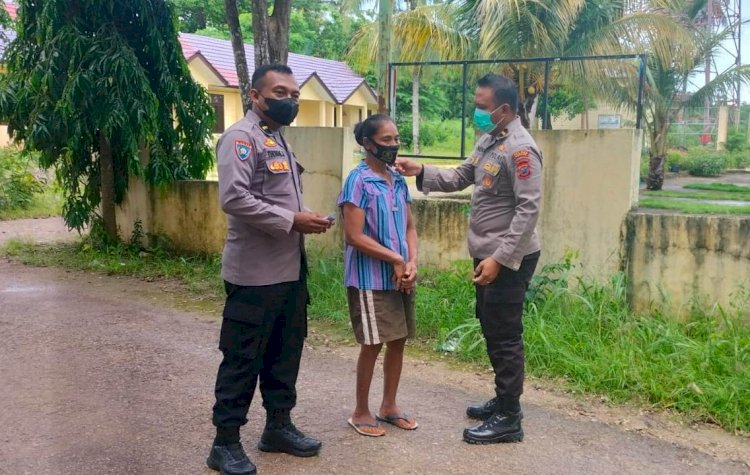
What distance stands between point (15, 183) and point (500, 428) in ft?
36.2

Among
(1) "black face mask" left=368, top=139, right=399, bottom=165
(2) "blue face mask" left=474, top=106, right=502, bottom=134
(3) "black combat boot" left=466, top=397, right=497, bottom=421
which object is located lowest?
(3) "black combat boot" left=466, top=397, right=497, bottom=421

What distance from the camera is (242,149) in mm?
2967

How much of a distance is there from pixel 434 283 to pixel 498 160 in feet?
9.35

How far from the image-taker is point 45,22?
7.18 meters

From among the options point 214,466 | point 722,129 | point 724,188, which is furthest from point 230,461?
point 722,129

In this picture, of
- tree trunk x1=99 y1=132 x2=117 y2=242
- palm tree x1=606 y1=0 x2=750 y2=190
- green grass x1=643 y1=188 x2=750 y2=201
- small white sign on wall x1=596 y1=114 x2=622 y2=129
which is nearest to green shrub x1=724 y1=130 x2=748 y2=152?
small white sign on wall x1=596 y1=114 x2=622 y2=129

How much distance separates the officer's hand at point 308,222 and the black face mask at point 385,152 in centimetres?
49

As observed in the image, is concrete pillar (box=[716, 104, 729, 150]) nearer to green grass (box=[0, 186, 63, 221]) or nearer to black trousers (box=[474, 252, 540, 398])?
green grass (box=[0, 186, 63, 221])

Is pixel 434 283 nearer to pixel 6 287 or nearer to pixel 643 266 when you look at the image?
pixel 643 266

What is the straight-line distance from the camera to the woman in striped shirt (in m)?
3.34

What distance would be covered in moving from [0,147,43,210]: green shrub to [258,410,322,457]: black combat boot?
32.8ft

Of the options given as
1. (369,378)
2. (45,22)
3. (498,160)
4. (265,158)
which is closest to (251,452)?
(369,378)

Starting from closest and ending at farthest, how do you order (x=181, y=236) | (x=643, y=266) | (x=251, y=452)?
(x=251, y=452)
(x=643, y=266)
(x=181, y=236)

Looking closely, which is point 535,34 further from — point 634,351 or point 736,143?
point 736,143
